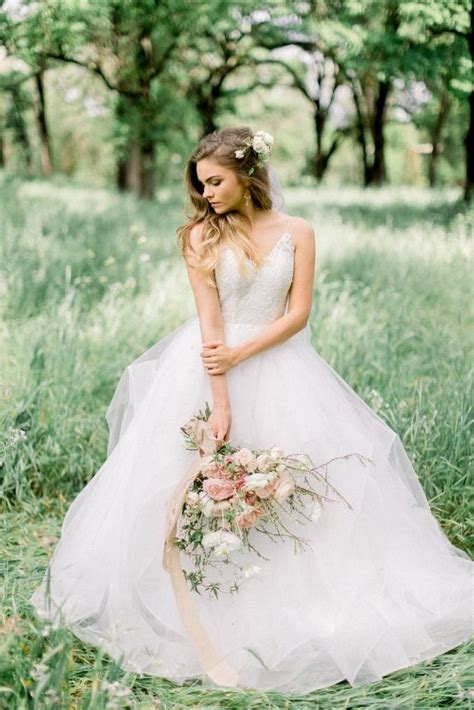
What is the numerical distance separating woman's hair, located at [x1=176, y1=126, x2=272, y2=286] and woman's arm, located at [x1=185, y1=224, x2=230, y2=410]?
3 centimetres

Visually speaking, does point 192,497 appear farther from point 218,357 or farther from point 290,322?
point 290,322

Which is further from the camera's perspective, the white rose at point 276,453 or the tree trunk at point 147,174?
the tree trunk at point 147,174

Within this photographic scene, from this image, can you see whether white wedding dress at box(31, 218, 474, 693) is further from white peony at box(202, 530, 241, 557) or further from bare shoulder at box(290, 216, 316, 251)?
white peony at box(202, 530, 241, 557)

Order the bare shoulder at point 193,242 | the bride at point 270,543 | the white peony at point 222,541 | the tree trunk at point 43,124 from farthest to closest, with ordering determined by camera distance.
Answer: the tree trunk at point 43,124 → the bare shoulder at point 193,242 → the bride at point 270,543 → the white peony at point 222,541

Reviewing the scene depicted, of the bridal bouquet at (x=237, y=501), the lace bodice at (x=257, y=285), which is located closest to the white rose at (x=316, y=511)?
the bridal bouquet at (x=237, y=501)

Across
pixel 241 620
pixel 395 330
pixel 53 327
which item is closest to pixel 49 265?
pixel 53 327

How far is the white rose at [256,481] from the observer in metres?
2.49

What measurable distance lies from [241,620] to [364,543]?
57 cm

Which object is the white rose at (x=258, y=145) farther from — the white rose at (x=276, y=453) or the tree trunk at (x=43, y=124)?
the tree trunk at (x=43, y=124)

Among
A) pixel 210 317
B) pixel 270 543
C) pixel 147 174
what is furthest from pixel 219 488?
pixel 147 174

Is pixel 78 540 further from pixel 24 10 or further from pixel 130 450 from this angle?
pixel 24 10

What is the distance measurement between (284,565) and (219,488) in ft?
1.67

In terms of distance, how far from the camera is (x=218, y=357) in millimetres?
2752

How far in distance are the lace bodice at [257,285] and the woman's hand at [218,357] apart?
0.59 feet
